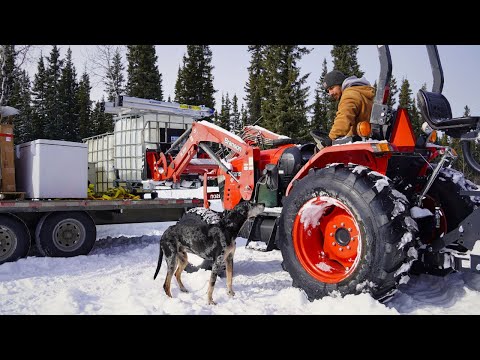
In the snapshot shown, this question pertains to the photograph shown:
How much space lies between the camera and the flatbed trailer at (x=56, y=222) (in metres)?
6.26

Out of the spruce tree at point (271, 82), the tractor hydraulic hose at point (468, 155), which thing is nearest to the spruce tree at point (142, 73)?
the spruce tree at point (271, 82)

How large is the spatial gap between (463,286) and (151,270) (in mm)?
4013

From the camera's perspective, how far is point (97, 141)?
42.4 ft

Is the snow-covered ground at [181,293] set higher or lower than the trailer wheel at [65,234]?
lower

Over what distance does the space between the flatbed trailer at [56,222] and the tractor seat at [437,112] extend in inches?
214

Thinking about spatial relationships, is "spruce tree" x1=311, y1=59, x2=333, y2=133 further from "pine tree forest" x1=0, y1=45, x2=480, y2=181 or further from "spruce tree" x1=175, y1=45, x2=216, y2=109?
"spruce tree" x1=175, y1=45, x2=216, y2=109

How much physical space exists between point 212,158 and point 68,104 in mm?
34880

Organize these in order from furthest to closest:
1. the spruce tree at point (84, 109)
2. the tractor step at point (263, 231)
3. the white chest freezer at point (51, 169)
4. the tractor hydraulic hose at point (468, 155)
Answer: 1. the spruce tree at point (84, 109)
2. the white chest freezer at point (51, 169)
3. the tractor step at point (263, 231)
4. the tractor hydraulic hose at point (468, 155)

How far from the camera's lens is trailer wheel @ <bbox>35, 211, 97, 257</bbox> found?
21.7 ft

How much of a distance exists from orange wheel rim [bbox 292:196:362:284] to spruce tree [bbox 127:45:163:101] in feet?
105

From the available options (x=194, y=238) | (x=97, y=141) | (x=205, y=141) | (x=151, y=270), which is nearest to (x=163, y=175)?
(x=205, y=141)

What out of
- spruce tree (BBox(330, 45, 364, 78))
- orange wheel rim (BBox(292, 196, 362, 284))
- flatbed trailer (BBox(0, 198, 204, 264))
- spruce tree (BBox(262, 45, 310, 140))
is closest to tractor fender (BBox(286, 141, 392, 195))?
orange wheel rim (BBox(292, 196, 362, 284))

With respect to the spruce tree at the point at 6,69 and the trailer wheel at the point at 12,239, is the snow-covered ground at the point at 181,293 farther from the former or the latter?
the spruce tree at the point at 6,69

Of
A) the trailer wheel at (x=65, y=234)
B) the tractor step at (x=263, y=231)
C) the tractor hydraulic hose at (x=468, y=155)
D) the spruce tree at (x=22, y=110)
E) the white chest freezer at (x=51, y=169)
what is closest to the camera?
the tractor hydraulic hose at (x=468, y=155)
